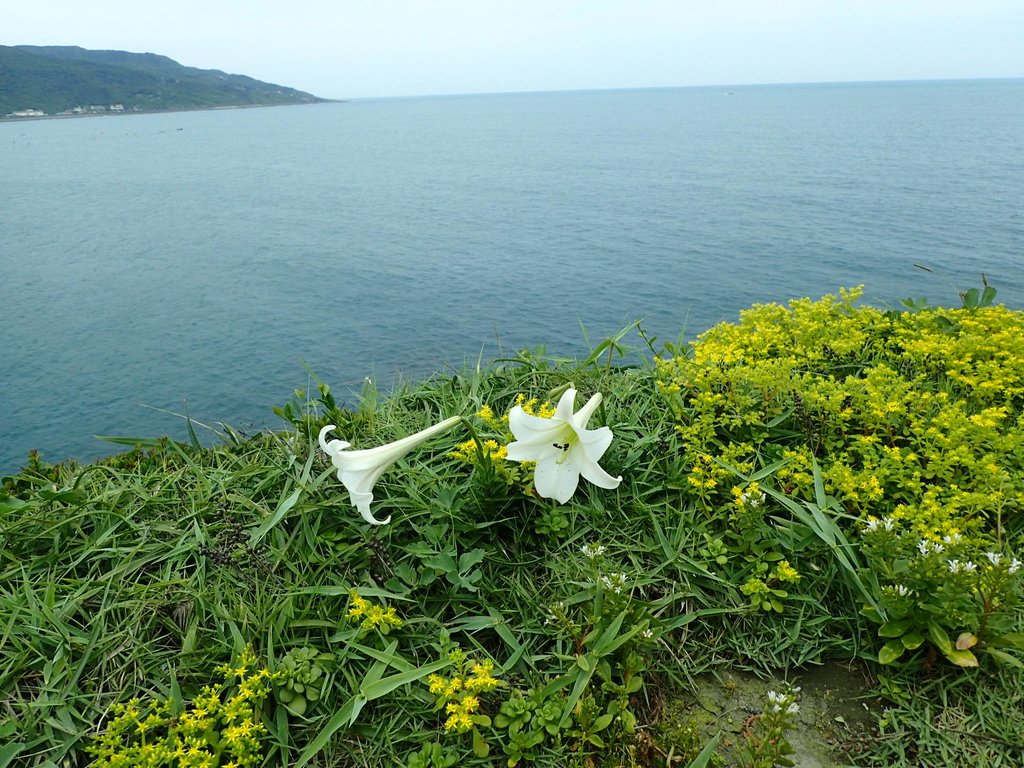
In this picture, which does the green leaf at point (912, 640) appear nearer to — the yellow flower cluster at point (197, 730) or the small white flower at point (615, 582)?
the small white flower at point (615, 582)

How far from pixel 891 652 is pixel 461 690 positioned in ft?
5.07

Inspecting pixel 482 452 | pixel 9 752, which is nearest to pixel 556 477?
pixel 482 452

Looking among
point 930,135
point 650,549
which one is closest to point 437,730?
point 650,549

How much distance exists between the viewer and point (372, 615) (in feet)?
8.55

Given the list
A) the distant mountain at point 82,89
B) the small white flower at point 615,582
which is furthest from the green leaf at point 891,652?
the distant mountain at point 82,89

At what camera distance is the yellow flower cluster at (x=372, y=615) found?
261 cm

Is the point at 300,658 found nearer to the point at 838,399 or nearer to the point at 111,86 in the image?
A: the point at 838,399

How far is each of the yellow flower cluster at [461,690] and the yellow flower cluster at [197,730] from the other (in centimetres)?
60

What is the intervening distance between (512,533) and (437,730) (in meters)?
0.97

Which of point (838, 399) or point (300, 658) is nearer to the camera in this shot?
point (300, 658)

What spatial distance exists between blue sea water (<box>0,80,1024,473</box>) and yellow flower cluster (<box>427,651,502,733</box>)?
295 cm

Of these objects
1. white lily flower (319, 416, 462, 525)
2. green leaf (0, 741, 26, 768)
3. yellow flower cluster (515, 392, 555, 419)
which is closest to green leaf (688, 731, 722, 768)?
white lily flower (319, 416, 462, 525)

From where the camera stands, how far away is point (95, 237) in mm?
27734

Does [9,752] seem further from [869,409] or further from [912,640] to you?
→ [869,409]
